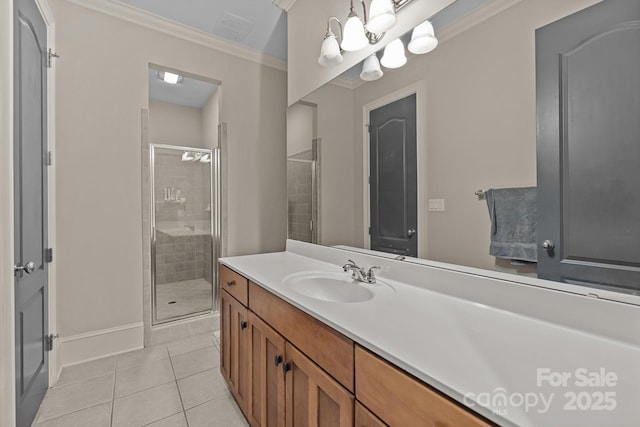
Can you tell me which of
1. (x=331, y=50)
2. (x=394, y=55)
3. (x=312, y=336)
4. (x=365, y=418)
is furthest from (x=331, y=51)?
(x=365, y=418)

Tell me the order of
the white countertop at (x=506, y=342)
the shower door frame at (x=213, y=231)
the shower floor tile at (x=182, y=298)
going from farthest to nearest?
1. the shower floor tile at (x=182, y=298)
2. the shower door frame at (x=213, y=231)
3. the white countertop at (x=506, y=342)

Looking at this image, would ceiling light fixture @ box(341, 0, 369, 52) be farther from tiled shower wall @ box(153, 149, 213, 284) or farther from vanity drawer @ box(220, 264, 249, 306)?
tiled shower wall @ box(153, 149, 213, 284)

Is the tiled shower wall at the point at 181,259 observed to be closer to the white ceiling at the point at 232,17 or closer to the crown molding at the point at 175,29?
the crown molding at the point at 175,29

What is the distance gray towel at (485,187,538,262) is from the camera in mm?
953

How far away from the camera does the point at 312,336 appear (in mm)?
945

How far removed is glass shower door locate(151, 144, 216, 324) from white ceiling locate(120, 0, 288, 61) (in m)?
1.20

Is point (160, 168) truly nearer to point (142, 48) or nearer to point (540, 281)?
point (142, 48)

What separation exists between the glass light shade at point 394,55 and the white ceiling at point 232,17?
4.46 ft

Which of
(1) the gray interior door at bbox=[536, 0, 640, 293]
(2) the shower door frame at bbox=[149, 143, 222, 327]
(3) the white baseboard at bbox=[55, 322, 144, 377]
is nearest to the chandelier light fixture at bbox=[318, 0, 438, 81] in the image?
(1) the gray interior door at bbox=[536, 0, 640, 293]

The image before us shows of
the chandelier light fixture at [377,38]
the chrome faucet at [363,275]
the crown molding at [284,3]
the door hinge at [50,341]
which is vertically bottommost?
the door hinge at [50,341]

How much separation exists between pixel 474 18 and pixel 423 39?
214mm

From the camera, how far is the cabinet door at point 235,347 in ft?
4.82

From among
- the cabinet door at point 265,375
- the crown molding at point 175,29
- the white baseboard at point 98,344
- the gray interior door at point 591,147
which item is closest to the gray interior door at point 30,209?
the white baseboard at point 98,344

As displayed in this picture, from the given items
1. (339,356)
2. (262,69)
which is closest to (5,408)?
(339,356)
